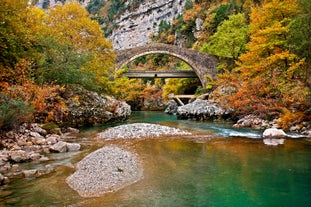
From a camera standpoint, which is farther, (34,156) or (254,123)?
(254,123)

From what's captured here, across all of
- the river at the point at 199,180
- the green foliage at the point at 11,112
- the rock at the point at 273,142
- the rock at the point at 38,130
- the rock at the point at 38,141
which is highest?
the green foliage at the point at 11,112

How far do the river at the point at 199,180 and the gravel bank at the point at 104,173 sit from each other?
296 mm

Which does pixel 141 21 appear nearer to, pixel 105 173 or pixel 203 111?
pixel 203 111

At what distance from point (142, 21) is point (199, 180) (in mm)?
91916

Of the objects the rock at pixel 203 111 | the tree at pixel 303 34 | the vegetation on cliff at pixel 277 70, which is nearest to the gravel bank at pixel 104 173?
the vegetation on cliff at pixel 277 70

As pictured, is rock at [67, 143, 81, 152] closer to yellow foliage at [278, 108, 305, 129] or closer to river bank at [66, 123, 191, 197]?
river bank at [66, 123, 191, 197]

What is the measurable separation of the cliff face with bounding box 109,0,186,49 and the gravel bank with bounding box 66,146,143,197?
76.2 metres

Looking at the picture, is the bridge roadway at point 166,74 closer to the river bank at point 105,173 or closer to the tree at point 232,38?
the tree at point 232,38

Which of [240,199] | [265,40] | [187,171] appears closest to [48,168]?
[187,171]

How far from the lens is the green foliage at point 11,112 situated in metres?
14.1

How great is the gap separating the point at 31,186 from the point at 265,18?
73.7 feet

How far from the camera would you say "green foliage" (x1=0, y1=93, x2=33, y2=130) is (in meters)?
14.1

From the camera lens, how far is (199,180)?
9430mm

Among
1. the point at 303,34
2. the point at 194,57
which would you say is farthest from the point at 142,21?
the point at 303,34
